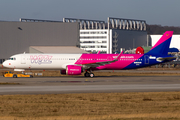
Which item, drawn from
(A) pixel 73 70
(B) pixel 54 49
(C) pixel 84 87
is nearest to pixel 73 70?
(A) pixel 73 70

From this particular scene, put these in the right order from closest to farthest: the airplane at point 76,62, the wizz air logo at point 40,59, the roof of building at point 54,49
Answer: the airplane at point 76,62 → the wizz air logo at point 40,59 → the roof of building at point 54,49

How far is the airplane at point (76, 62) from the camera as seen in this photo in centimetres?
4453

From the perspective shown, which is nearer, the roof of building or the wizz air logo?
the wizz air logo

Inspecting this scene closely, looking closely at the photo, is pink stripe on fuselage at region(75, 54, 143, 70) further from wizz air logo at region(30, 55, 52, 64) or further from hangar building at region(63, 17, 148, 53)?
hangar building at region(63, 17, 148, 53)

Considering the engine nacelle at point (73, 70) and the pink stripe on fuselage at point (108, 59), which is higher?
the pink stripe on fuselage at point (108, 59)

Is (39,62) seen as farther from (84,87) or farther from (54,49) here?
Result: (54,49)

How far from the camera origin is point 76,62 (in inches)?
1791

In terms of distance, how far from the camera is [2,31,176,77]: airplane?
44.5m

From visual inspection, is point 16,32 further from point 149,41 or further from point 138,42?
point 149,41

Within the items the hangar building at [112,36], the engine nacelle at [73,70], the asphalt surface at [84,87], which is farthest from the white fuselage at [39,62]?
the hangar building at [112,36]

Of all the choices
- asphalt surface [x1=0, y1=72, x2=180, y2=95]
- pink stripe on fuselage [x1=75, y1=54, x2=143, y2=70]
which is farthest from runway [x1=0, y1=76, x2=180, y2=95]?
pink stripe on fuselage [x1=75, y1=54, x2=143, y2=70]

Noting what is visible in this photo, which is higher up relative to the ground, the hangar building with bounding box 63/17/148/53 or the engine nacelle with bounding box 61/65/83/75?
the hangar building with bounding box 63/17/148/53

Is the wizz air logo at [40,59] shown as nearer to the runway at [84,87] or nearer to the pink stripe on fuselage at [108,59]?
the pink stripe on fuselage at [108,59]

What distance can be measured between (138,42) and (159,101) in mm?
155002
